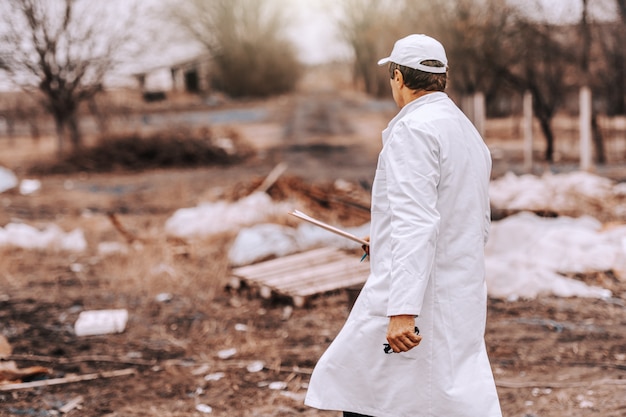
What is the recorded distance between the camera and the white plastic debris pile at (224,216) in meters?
8.38

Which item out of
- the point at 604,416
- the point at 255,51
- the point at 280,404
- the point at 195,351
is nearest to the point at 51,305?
the point at 195,351

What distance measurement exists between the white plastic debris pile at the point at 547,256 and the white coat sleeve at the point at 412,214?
165 inches

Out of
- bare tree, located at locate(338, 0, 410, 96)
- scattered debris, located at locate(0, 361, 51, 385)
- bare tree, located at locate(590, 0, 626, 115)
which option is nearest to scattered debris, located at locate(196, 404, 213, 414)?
scattered debris, located at locate(0, 361, 51, 385)

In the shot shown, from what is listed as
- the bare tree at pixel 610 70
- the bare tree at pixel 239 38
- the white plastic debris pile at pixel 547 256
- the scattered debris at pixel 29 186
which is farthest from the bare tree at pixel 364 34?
the white plastic debris pile at pixel 547 256

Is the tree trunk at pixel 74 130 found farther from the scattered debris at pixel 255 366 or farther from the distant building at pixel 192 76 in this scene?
the distant building at pixel 192 76

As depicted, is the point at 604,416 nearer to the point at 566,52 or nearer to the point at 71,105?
the point at 566,52

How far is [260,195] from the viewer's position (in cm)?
912

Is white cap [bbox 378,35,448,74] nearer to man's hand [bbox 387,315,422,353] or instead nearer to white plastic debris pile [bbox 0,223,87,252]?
man's hand [bbox 387,315,422,353]

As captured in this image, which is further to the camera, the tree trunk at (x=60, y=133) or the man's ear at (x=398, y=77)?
the tree trunk at (x=60, y=133)

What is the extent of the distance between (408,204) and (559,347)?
3.21 metres

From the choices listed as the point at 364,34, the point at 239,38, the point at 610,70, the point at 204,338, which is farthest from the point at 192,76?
the point at 204,338

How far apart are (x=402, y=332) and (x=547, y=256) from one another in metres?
4.73

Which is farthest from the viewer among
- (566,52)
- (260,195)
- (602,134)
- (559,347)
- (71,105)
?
(71,105)

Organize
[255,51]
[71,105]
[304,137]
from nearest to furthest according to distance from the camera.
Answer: [71,105], [304,137], [255,51]
